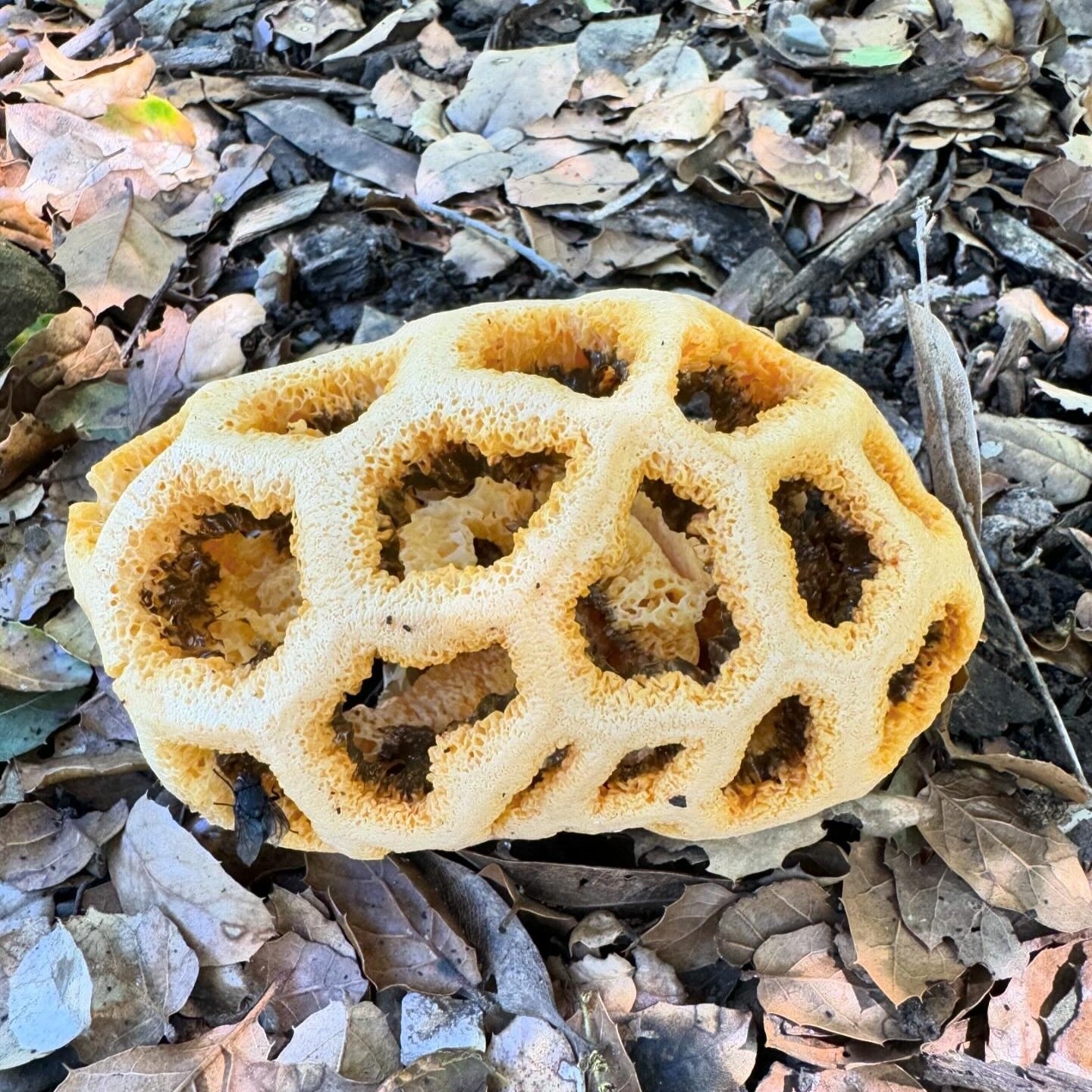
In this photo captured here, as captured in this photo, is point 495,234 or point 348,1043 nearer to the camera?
point 348,1043

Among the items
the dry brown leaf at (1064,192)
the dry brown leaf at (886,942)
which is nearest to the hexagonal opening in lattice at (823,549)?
the dry brown leaf at (886,942)

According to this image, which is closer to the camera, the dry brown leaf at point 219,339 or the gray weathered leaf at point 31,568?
the gray weathered leaf at point 31,568

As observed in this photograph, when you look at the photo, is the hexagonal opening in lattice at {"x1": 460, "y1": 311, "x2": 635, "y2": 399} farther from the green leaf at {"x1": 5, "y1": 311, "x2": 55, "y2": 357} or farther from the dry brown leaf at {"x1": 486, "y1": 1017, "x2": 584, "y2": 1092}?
the green leaf at {"x1": 5, "y1": 311, "x2": 55, "y2": 357}

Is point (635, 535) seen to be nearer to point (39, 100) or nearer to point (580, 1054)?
point (580, 1054)

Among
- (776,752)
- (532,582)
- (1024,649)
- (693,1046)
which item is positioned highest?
(532,582)

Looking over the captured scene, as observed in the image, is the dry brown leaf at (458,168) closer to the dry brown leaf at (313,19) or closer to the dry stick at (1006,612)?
the dry brown leaf at (313,19)

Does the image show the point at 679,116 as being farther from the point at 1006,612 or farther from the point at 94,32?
the point at 94,32

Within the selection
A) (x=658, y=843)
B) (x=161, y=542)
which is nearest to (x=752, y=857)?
(x=658, y=843)

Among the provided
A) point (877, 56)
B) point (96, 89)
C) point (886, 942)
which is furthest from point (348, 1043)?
point (877, 56)
